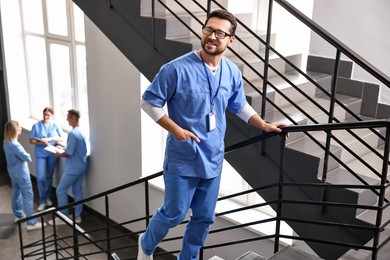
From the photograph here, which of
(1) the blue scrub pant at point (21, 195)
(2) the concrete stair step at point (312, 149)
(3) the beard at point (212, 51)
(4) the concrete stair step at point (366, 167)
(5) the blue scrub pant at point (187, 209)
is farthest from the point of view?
(1) the blue scrub pant at point (21, 195)

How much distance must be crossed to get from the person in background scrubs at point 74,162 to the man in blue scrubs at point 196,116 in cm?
404

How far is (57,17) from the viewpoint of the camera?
701 centimetres

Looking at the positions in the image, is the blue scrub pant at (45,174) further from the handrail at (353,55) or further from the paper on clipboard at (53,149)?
the handrail at (353,55)

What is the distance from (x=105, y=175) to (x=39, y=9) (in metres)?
2.91

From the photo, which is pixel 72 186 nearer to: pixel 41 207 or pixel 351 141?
pixel 41 207

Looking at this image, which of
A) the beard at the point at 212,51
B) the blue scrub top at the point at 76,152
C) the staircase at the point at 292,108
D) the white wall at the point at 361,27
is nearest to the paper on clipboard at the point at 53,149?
the blue scrub top at the point at 76,152

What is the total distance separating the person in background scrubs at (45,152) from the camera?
675 cm

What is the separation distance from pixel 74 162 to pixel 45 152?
0.73 m

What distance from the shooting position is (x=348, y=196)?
246cm

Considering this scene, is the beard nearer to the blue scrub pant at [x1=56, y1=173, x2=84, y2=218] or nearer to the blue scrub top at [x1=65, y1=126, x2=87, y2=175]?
the blue scrub top at [x1=65, y1=126, x2=87, y2=175]

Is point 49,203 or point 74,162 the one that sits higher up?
point 74,162

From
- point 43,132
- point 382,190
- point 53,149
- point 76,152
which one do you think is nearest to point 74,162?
point 76,152

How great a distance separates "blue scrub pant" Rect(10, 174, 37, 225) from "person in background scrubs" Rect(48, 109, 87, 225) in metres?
0.35

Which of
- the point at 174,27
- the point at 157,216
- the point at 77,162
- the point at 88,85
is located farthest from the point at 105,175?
the point at 157,216
